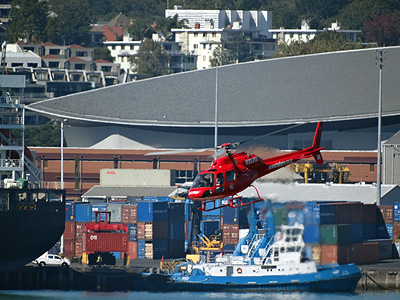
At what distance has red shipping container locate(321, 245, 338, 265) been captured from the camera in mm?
77500

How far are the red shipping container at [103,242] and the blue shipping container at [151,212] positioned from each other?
5.25 meters

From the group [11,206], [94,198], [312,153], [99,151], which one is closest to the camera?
[312,153]

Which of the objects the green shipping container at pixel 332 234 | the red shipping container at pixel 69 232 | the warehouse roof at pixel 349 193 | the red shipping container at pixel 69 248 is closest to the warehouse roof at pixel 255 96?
the warehouse roof at pixel 349 193

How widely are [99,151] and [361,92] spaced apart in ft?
90.9

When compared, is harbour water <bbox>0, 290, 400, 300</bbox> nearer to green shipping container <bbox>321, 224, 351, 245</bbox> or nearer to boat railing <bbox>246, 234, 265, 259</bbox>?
boat railing <bbox>246, 234, 265, 259</bbox>

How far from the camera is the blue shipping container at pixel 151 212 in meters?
83.3

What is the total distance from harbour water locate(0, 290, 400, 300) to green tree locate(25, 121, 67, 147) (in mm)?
82080

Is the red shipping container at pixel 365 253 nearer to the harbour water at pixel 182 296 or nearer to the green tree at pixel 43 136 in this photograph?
the harbour water at pixel 182 296

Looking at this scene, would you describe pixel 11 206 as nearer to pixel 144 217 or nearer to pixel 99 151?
pixel 144 217

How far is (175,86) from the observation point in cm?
14125

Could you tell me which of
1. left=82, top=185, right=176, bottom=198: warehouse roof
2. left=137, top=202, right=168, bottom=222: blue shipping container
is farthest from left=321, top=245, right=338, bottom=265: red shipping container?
left=82, top=185, right=176, bottom=198: warehouse roof

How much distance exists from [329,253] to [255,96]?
61028 millimetres

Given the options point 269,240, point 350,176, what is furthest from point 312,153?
point 350,176

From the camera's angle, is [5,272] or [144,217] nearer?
[5,272]
